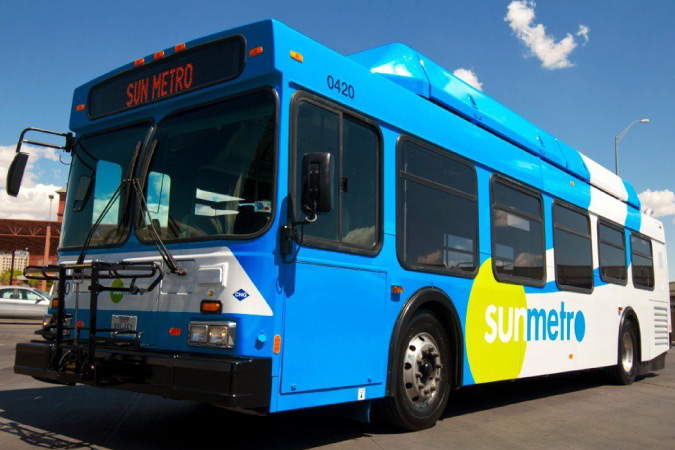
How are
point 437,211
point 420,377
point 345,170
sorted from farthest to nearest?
point 437,211, point 420,377, point 345,170

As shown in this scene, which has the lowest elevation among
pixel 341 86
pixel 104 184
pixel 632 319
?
pixel 632 319

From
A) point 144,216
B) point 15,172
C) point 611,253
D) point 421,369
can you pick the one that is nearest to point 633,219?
point 611,253

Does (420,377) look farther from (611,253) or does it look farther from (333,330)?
(611,253)

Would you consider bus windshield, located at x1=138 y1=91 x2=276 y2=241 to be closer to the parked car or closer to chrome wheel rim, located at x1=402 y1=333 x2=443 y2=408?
chrome wheel rim, located at x1=402 y1=333 x2=443 y2=408

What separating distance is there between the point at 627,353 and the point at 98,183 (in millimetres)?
9186

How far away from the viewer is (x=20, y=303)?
78.0 feet

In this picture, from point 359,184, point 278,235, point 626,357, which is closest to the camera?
point 278,235

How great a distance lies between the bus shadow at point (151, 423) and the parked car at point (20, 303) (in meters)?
17.2

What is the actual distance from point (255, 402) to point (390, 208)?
2208 mm

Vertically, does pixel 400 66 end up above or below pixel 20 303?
above

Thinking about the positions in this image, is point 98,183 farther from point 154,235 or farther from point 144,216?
point 154,235

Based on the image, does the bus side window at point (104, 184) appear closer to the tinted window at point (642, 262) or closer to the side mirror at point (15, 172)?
the side mirror at point (15, 172)

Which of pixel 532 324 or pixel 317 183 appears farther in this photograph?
pixel 532 324

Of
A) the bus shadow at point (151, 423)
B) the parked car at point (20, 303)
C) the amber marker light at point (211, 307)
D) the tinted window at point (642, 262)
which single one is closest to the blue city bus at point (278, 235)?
the amber marker light at point (211, 307)
